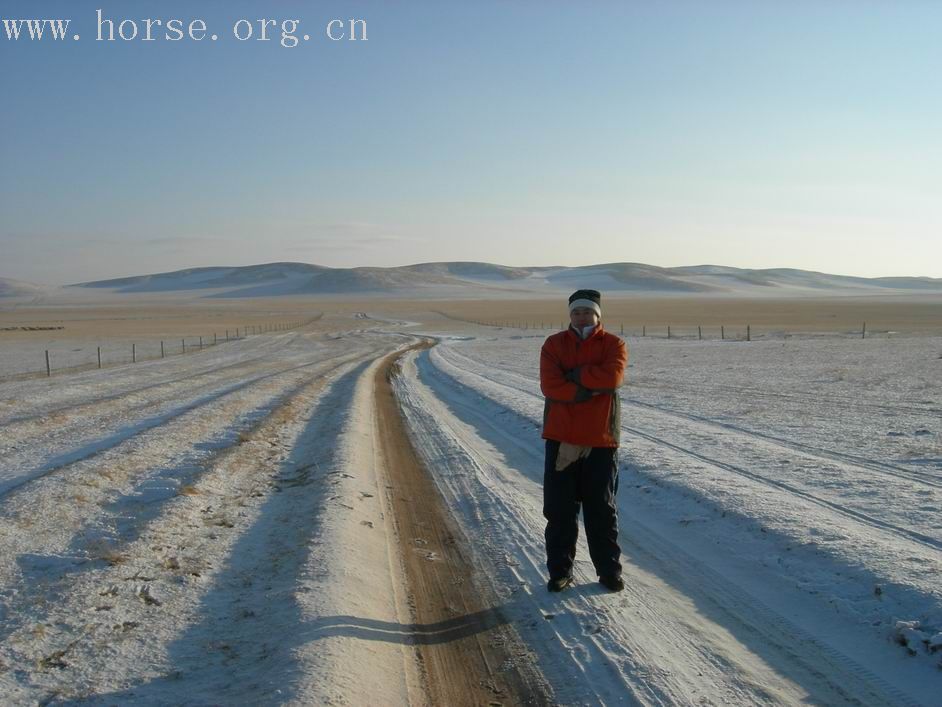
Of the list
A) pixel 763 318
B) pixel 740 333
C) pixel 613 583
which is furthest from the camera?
pixel 763 318

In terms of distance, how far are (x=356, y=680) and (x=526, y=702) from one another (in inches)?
37.2

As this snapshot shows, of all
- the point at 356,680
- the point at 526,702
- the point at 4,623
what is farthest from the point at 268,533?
the point at 526,702

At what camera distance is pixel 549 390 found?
5.41 meters

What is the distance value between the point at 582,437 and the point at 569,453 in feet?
0.53

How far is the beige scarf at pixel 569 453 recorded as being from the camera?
540 centimetres

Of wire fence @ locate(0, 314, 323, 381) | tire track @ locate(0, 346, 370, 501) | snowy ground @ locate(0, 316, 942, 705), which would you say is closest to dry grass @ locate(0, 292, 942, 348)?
wire fence @ locate(0, 314, 323, 381)

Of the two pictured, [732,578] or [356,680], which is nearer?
[356,680]

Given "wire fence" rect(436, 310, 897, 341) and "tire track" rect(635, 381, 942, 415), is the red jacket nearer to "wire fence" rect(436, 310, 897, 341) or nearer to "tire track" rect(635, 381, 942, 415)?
"tire track" rect(635, 381, 942, 415)

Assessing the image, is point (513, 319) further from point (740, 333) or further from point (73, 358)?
point (73, 358)

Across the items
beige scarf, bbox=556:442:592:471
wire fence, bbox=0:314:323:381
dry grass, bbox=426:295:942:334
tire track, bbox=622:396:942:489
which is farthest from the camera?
dry grass, bbox=426:295:942:334

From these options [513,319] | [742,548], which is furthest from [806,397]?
[513,319]

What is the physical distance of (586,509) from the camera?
557cm

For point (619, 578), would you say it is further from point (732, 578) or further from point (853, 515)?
point (853, 515)

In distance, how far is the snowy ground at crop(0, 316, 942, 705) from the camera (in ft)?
13.8
